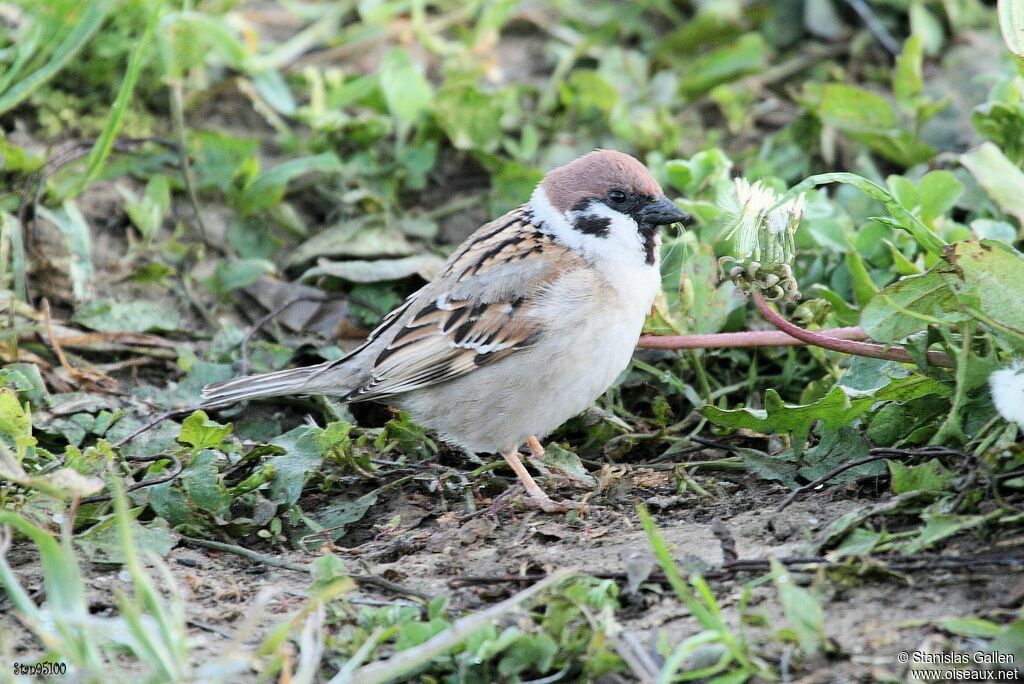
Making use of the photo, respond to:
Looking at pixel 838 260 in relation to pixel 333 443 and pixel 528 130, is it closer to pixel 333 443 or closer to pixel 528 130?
pixel 528 130

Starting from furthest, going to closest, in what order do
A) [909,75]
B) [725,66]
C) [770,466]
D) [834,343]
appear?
[725,66] → [909,75] → [770,466] → [834,343]

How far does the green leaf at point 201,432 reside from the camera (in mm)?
3559

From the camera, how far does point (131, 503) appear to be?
A: 3539 millimetres

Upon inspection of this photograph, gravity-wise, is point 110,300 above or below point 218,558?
above

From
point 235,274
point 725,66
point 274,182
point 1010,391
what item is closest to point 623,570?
point 1010,391

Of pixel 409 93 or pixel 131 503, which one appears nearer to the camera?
pixel 131 503

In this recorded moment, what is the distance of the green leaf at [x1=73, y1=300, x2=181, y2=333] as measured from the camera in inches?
180

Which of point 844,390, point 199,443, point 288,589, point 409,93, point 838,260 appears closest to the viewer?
point 288,589

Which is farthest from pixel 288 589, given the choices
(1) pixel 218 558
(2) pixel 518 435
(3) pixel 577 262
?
(3) pixel 577 262

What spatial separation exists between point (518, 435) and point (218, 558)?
1.04 metres

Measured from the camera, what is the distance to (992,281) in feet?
9.86

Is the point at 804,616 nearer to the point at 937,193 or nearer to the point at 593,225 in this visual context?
the point at 593,225

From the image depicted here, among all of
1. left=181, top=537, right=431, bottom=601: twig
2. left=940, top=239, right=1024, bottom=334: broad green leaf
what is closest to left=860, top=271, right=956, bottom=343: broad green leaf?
left=940, top=239, right=1024, bottom=334: broad green leaf

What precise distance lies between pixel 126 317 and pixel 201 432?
49.8 inches
